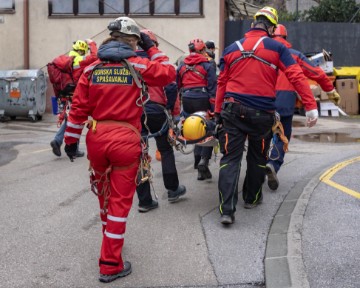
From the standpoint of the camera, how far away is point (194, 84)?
808 centimetres

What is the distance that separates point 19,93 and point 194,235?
12585 millimetres

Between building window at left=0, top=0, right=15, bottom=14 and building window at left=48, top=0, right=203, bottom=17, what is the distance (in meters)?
1.23

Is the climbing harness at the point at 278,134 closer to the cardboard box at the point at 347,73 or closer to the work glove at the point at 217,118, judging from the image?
the work glove at the point at 217,118

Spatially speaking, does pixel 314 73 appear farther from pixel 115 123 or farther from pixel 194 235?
pixel 115 123

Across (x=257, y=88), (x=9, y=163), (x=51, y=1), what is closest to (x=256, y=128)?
(x=257, y=88)

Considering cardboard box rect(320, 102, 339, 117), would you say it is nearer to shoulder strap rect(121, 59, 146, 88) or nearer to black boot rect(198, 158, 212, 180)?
black boot rect(198, 158, 212, 180)

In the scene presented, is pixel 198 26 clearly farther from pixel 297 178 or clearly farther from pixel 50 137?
pixel 297 178

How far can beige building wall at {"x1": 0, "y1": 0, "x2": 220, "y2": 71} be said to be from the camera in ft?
61.7

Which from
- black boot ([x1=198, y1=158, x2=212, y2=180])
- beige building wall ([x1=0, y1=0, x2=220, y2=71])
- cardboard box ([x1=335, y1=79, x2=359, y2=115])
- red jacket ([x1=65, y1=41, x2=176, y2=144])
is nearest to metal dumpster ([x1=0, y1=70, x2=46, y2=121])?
beige building wall ([x1=0, y1=0, x2=220, y2=71])

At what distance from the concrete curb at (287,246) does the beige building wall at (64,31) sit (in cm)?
1261

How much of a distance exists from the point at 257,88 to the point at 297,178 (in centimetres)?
259

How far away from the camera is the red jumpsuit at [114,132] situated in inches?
175

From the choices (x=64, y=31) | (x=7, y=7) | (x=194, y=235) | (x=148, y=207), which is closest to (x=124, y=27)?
(x=194, y=235)

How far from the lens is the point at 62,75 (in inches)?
389
